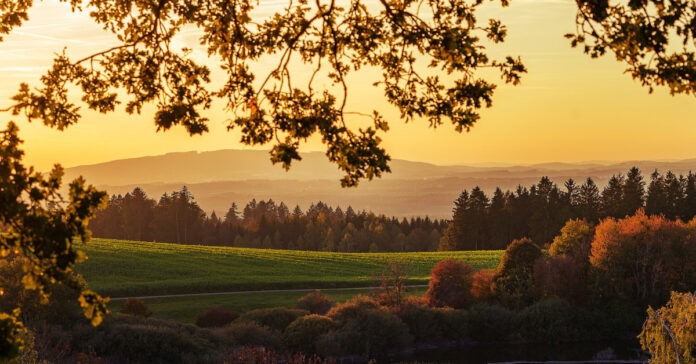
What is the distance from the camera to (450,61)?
10773 mm

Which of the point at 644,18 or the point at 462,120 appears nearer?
the point at 644,18

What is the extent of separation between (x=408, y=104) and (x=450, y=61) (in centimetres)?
127

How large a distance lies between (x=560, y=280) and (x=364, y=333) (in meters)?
15.3

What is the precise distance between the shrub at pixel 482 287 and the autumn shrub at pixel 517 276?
512mm

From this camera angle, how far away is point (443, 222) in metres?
146

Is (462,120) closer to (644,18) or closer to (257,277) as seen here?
(644,18)

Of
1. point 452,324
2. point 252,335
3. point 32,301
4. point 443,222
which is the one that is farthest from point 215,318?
point 443,222

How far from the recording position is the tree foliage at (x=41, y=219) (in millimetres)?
6531

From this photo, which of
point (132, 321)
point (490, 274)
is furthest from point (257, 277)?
point (132, 321)

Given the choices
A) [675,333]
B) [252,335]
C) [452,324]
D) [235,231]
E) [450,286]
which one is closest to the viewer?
[675,333]

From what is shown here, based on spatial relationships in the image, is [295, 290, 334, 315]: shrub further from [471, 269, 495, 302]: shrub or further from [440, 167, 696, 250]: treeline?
[440, 167, 696, 250]: treeline

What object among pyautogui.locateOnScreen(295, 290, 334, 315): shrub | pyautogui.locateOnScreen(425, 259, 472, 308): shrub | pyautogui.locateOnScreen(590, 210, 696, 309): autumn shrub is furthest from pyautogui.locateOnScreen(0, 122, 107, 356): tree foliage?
pyautogui.locateOnScreen(590, 210, 696, 309): autumn shrub

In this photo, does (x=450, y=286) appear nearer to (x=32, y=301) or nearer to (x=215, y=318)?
(x=215, y=318)

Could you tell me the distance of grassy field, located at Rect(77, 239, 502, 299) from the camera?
2125 inches
